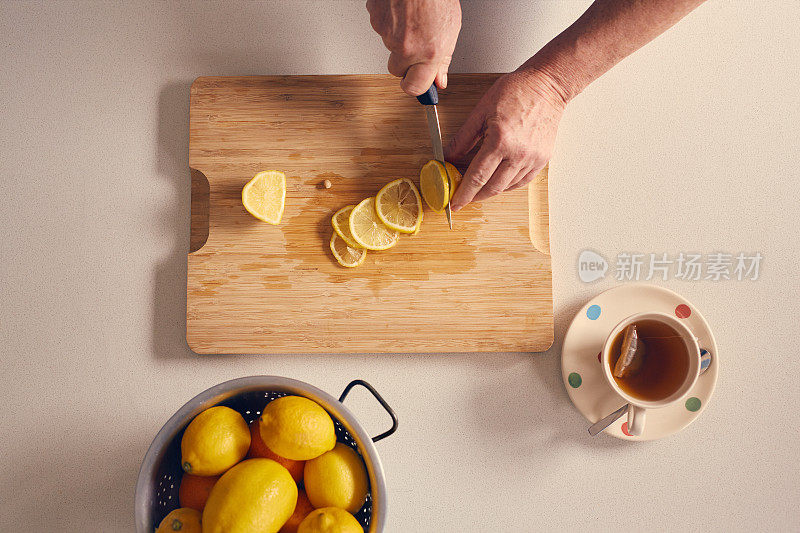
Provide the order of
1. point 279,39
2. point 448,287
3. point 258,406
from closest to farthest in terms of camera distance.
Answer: point 258,406, point 448,287, point 279,39

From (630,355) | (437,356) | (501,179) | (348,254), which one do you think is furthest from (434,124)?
(630,355)

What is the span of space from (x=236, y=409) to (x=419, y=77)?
0.64 meters

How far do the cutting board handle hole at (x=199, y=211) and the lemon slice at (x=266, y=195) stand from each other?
12cm

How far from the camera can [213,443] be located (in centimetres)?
82

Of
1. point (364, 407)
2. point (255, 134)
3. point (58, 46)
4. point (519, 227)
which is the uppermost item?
point (58, 46)

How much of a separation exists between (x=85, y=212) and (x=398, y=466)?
2.76ft

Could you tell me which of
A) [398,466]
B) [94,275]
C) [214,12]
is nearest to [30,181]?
[94,275]

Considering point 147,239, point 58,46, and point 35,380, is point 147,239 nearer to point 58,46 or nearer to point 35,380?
point 35,380

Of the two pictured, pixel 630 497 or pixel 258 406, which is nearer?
pixel 258 406

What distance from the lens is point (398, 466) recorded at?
1.09 m

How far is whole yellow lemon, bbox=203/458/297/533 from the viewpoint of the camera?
75 centimetres

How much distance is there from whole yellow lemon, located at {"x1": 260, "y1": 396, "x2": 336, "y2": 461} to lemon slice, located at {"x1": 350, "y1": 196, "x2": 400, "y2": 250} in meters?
0.33

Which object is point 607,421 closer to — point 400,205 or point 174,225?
point 400,205

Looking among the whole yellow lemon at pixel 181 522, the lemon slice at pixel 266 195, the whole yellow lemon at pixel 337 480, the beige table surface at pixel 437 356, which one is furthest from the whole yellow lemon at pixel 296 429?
the lemon slice at pixel 266 195
